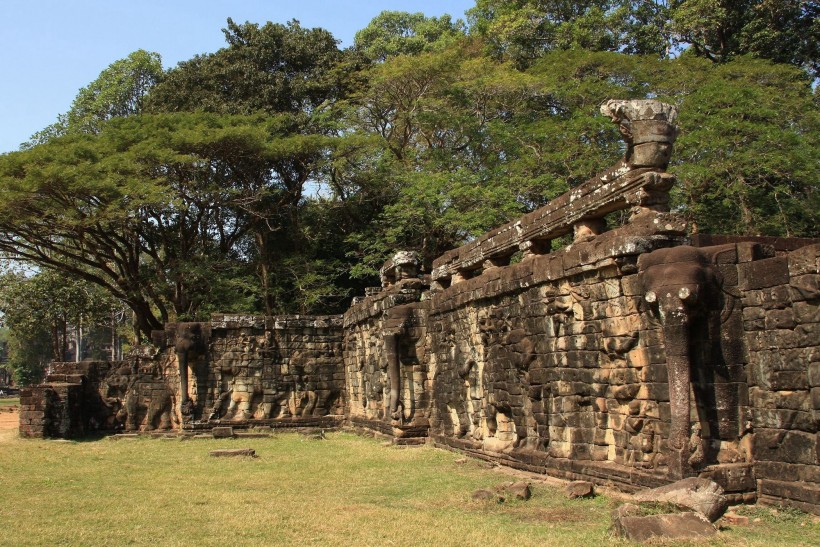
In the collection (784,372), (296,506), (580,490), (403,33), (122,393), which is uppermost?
(403,33)

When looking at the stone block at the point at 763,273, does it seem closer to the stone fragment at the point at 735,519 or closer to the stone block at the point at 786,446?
the stone block at the point at 786,446

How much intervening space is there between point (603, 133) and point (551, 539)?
17.8 metres

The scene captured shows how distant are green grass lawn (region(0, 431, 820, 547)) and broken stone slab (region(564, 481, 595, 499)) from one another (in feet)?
0.44

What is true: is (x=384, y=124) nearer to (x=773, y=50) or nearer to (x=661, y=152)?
(x=773, y=50)

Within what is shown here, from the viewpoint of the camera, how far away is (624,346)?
25.6ft

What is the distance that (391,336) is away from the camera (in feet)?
46.8

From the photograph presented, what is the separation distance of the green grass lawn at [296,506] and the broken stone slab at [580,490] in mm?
135

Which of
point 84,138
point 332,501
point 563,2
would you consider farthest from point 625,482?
point 563,2

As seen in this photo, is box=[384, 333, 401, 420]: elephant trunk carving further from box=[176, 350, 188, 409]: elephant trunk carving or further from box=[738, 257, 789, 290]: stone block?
box=[738, 257, 789, 290]: stone block

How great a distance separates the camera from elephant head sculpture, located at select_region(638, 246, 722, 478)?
681 cm

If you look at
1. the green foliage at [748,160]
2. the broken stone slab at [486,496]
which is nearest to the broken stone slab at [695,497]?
the broken stone slab at [486,496]

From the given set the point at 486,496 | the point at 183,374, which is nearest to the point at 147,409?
the point at 183,374

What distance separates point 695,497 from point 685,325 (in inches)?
57.2

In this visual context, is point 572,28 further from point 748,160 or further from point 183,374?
point 183,374
